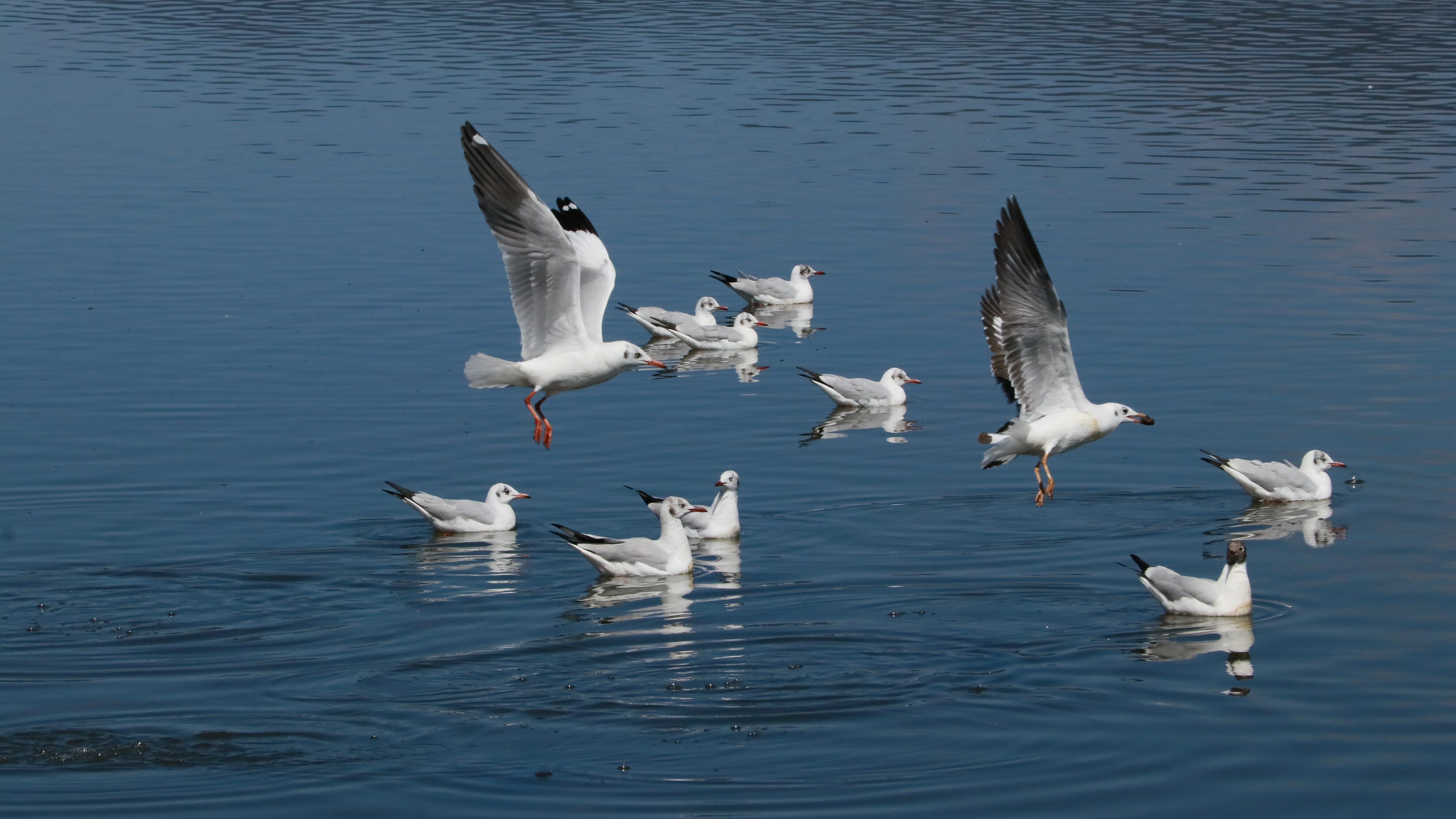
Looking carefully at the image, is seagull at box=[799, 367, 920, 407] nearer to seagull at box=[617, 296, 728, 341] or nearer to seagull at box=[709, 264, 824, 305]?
seagull at box=[617, 296, 728, 341]

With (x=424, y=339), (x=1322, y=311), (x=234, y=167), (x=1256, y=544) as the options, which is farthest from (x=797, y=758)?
(x=234, y=167)

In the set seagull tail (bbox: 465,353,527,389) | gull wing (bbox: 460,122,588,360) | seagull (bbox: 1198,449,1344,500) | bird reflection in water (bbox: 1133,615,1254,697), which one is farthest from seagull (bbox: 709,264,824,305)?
bird reflection in water (bbox: 1133,615,1254,697)

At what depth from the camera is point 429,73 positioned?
2015 inches

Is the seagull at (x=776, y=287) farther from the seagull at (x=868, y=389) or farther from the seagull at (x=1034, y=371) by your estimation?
the seagull at (x=1034, y=371)

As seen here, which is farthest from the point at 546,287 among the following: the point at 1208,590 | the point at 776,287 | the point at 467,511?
the point at 776,287

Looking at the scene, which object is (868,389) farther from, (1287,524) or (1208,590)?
(1208,590)

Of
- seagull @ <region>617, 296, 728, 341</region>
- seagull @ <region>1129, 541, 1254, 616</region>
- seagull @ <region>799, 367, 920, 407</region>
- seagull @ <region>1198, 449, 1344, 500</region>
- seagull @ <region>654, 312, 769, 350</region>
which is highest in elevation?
seagull @ <region>617, 296, 728, 341</region>

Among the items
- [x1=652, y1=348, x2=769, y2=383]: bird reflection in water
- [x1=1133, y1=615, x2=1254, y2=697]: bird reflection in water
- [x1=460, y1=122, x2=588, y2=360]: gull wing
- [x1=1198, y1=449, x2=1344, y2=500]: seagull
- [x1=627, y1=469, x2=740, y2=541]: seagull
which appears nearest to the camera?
[x1=1133, y1=615, x2=1254, y2=697]: bird reflection in water

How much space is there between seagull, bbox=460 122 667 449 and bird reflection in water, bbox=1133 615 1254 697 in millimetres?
4845

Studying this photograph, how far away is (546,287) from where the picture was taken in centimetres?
1602

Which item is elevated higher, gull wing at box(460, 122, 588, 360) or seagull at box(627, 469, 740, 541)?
gull wing at box(460, 122, 588, 360)

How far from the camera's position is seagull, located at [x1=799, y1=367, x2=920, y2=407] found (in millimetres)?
20938

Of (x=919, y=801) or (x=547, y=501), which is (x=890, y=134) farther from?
(x=919, y=801)

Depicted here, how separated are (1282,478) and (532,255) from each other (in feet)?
22.5
